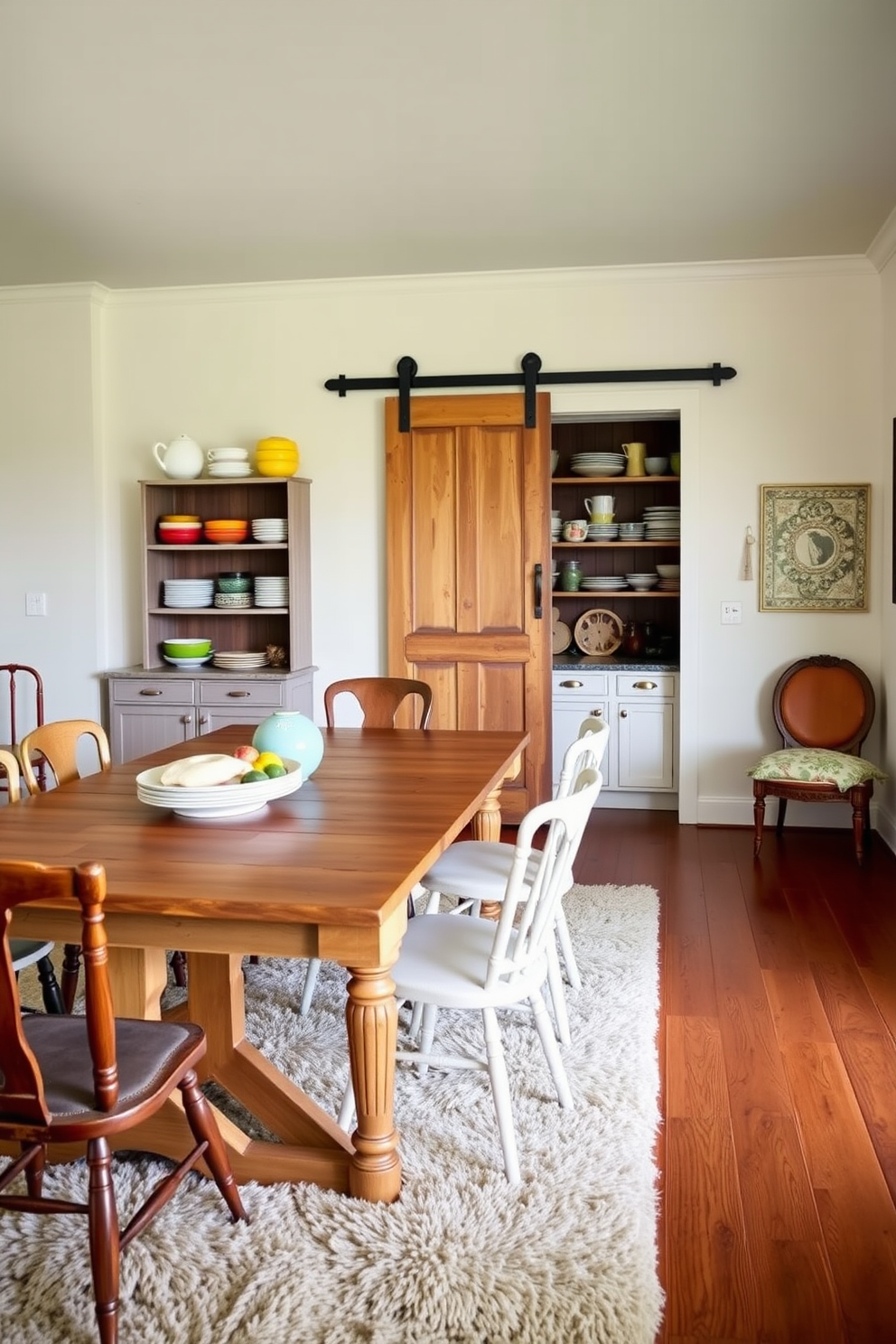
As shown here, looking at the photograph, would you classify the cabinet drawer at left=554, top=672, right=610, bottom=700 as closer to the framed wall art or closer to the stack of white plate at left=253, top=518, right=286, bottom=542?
the framed wall art

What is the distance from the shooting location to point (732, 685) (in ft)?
17.4

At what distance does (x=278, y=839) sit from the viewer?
223cm

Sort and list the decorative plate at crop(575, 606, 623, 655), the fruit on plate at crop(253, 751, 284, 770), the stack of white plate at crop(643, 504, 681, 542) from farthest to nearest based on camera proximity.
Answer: the decorative plate at crop(575, 606, 623, 655) → the stack of white plate at crop(643, 504, 681, 542) → the fruit on plate at crop(253, 751, 284, 770)

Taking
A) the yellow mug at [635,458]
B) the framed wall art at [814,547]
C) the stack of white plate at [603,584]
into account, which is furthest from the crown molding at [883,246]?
the stack of white plate at [603,584]

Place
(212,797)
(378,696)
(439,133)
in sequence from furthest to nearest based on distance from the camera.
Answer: (378,696)
(439,133)
(212,797)

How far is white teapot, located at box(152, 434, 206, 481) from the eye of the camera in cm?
535

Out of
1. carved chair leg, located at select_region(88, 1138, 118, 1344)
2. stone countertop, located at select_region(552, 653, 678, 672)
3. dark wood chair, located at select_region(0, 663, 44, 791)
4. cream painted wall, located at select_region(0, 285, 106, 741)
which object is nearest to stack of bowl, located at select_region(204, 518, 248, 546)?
cream painted wall, located at select_region(0, 285, 106, 741)

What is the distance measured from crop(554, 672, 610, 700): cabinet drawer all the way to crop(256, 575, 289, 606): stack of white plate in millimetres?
1447

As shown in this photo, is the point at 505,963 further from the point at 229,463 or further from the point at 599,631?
the point at 599,631

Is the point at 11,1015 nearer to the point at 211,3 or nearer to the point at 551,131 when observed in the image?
the point at 211,3

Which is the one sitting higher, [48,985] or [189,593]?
[189,593]

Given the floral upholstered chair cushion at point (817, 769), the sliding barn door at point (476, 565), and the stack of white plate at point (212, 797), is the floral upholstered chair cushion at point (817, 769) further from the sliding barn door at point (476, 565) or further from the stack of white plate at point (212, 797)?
the stack of white plate at point (212, 797)

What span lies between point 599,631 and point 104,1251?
193 inches

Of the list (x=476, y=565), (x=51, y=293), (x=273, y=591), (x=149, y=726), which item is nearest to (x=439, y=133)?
(x=476, y=565)
